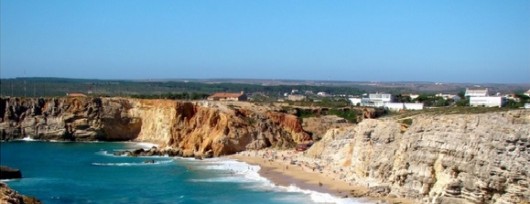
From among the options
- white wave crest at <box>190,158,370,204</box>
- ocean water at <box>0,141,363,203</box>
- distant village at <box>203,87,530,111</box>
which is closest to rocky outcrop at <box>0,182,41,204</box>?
ocean water at <box>0,141,363,203</box>

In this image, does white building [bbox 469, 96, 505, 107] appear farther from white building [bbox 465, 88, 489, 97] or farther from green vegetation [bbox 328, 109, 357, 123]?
white building [bbox 465, 88, 489, 97]

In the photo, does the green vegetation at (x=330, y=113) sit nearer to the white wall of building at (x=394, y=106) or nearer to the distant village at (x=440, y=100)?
the distant village at (x=440, y=100)

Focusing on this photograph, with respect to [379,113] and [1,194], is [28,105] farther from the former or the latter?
[1,194]

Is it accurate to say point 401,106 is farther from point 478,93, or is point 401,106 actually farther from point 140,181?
point 140,181

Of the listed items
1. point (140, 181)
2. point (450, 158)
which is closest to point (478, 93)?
point (140, 181)

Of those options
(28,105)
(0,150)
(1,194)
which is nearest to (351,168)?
(1,194)

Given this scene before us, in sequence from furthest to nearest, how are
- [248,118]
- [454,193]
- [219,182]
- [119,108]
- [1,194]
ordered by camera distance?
[119,108]
[248,118]
[219,182]
[454,193]
[1,194]
